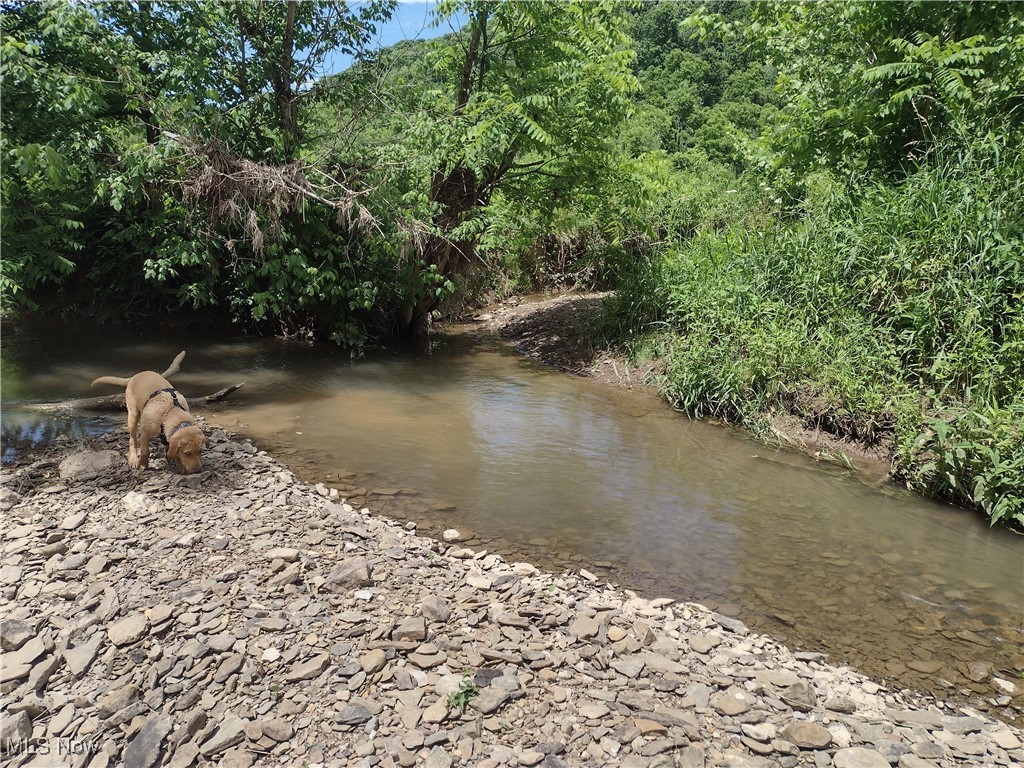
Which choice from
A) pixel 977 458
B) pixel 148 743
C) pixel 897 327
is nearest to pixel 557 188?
pixel 897 327

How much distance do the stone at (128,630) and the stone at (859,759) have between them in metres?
3.29

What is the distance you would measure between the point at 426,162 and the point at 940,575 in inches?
324

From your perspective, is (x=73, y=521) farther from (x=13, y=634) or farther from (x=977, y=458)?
(x=977, y=458)

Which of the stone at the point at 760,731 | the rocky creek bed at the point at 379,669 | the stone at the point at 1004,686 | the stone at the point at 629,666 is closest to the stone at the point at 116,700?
the rocky creek bed at the point at 379,669

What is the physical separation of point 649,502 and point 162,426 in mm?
4280

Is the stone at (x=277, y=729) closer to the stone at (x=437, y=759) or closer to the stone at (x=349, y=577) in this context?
the stone at (x=437, y=759)

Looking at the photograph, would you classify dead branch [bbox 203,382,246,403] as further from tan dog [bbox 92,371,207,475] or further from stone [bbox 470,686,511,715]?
stone [bbox 470,686,511,715]

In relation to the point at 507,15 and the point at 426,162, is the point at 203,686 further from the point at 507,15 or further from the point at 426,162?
the point at 507,15

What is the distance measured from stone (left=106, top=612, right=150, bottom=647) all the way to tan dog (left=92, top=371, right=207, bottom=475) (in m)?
2.09

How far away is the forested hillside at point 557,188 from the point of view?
22.5ft

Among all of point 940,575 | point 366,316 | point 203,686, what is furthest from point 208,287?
point 940,575

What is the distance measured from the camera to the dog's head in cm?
509

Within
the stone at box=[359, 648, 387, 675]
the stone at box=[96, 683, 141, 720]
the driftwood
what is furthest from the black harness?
the stone at box=[359, 648, 387, 675]

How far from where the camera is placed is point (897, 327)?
743cm
